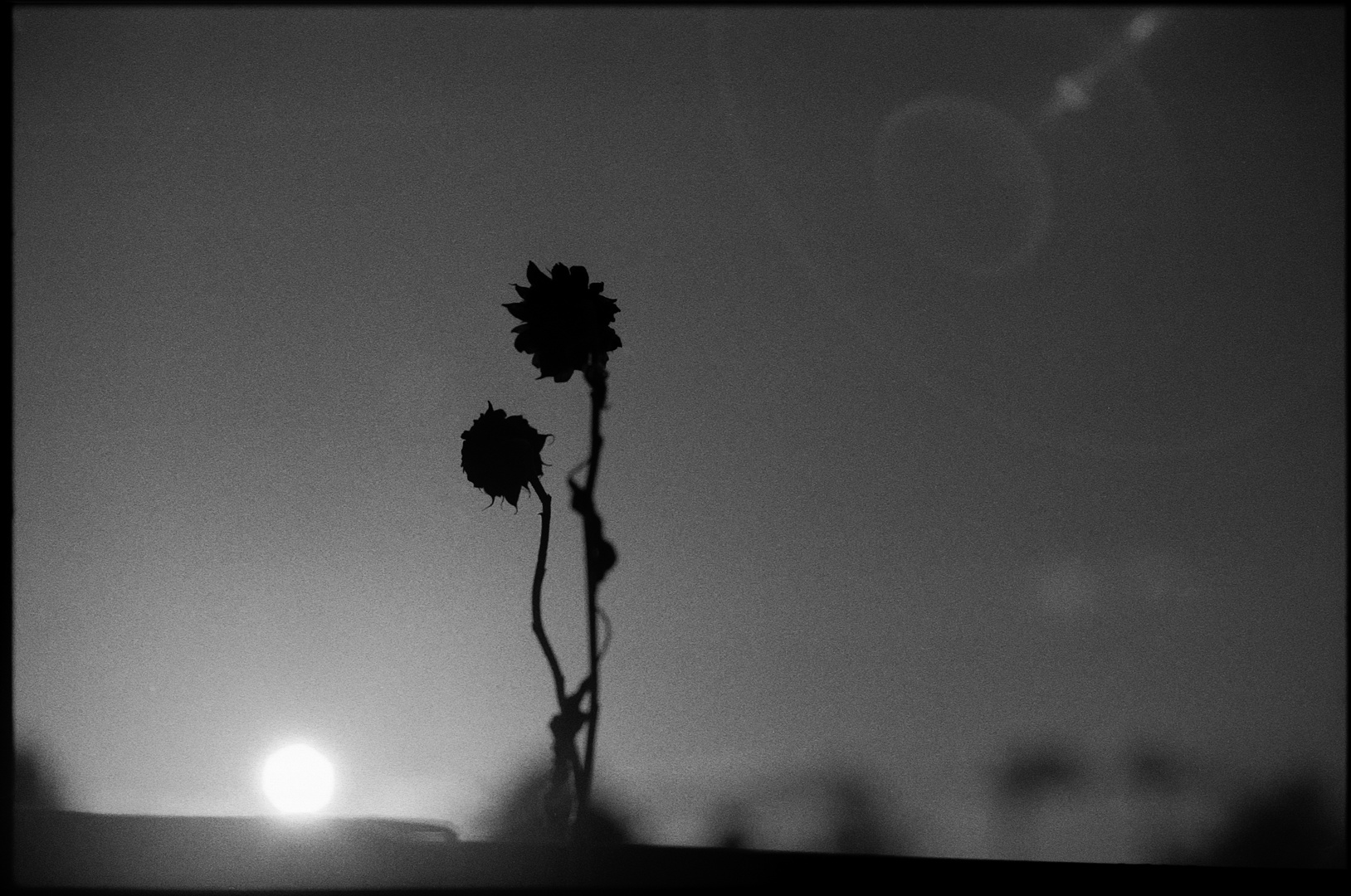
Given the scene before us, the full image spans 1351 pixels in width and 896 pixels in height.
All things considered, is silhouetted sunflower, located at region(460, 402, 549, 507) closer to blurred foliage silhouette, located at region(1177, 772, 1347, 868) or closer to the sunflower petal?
the sunflower petal

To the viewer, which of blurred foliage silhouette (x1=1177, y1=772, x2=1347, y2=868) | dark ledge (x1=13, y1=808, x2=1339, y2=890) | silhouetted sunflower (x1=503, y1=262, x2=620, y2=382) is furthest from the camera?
blurred foliage silhouette (x1=1177, y1=772, x2=1347, y2=868)

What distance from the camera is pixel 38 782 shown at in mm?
4660

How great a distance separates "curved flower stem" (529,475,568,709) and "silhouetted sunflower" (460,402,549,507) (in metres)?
0.04

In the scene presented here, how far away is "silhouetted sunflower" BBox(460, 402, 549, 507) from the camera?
2.61 metres

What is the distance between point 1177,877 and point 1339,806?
43.2 ft

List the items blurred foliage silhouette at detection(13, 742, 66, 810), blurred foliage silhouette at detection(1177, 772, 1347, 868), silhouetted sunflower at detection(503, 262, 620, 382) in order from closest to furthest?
silhouetted sunflower at detection(503, 262, 620, 382), blurred foliage silhouette at detection(13, 742, 66, 810), blurred foliage silhouette at detection(1177, 772, 1347, 868)

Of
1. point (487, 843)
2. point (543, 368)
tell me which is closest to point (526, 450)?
point (543, 368)

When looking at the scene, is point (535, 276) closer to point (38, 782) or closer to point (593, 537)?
point (593, 537)

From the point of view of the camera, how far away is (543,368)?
8.63 ft

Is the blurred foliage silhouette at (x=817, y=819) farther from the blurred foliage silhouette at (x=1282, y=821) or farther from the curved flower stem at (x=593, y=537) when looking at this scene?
the blurred foliage silhouette at (x=1282, y=821)

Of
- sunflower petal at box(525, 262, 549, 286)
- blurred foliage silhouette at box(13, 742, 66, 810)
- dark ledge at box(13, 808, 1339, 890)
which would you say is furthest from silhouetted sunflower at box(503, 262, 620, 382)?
blurred foliage silhouette at box(13, 742, 66, 810)

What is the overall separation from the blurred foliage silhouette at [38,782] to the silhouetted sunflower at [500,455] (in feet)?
3.69

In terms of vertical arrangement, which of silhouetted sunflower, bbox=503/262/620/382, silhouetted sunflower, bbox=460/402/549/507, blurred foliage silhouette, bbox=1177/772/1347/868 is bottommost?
blurred foliage silhouette, bbox=1177/772/1347/868

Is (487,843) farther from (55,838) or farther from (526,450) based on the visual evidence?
(55,838)
